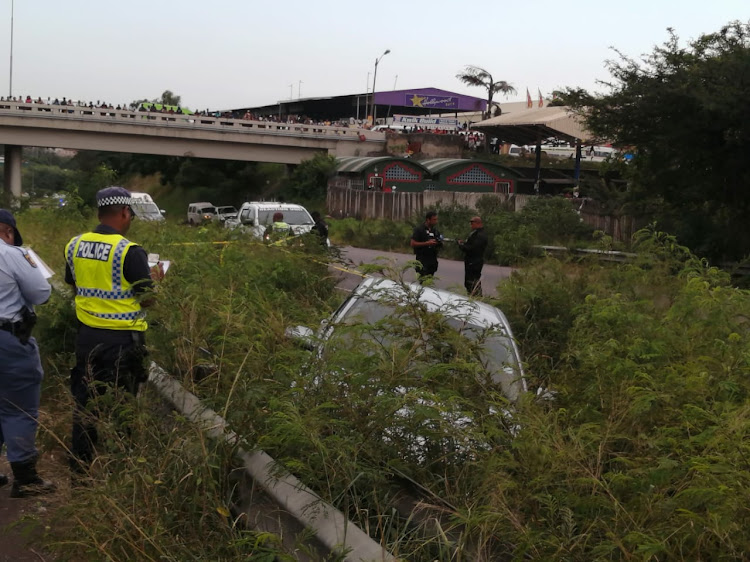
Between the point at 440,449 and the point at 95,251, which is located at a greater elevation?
the point at 95,251

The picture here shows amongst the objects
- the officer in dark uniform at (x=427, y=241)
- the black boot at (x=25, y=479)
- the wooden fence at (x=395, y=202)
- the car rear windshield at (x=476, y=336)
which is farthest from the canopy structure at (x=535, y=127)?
the black boot at (x=25, y=479)

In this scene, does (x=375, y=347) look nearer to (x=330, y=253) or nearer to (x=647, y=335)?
(x=647, y=335)

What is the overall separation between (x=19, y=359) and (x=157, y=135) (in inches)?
2006

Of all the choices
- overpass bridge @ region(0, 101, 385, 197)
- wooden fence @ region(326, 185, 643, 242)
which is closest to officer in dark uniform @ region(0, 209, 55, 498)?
wooden fence @ region(326, 185, 643, 242)

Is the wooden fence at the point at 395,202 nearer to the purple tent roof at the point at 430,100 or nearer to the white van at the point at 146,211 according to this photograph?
the white van at the point at 146,211

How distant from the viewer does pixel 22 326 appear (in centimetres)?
559

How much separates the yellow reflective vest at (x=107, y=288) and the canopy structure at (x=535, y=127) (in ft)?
137

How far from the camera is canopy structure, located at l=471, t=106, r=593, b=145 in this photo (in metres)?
48.5

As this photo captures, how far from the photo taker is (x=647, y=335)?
241 inches

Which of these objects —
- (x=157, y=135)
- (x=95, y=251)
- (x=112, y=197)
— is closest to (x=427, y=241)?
(x=112, y=197)

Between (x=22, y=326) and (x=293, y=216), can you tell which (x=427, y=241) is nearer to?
(x=22, y=326)

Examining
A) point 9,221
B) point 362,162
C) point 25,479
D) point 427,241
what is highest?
point 362,162

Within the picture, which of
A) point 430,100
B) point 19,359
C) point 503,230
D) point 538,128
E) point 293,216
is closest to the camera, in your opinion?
point 19,359

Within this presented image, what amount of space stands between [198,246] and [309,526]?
7.20 m
